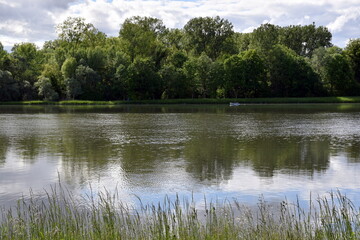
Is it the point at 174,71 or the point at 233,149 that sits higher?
the point at 174,71

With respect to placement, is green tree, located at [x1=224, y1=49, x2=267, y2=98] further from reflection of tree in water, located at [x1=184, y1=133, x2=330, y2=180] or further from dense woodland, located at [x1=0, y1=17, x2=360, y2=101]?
reflection of tree in water, located at [x1=184, y1=133, x2=330, y2=180]

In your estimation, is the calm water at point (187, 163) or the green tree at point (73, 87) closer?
the calm water at point (187, 163)

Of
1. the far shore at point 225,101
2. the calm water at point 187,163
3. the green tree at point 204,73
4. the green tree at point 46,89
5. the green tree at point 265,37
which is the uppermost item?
the green tree at point 265,37

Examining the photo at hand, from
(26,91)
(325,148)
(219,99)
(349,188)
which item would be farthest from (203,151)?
(26,91)

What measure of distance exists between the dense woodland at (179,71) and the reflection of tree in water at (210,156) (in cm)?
6957

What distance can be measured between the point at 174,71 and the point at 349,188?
295 ft

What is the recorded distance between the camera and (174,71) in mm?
104750

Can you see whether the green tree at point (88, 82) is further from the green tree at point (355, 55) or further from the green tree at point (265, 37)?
the green tree at point (355, 55)

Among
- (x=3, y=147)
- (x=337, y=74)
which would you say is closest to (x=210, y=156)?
(x=3, y=147)

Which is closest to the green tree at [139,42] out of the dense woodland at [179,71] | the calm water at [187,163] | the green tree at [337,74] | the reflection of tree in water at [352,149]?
the dense woodland at [179,71]

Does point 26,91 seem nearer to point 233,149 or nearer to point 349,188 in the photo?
point 233,149

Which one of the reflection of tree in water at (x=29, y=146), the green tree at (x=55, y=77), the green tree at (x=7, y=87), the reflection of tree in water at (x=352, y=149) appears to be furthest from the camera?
the green tree at (x=55, y=77)

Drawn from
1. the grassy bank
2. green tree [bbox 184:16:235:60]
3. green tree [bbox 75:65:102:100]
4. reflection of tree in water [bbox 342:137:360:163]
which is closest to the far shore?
the grassy bank

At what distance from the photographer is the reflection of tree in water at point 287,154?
20.7 metres
